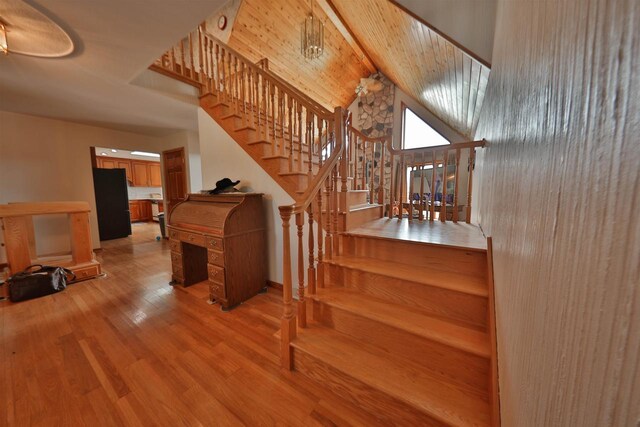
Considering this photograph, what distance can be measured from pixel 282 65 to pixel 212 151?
2.60m

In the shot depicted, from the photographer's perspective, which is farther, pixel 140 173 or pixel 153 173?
pixel 153 173

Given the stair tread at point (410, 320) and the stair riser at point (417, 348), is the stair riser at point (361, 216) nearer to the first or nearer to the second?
the stair tread at point (410, 320)

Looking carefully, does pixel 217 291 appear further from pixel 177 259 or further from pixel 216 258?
pixel 177 259

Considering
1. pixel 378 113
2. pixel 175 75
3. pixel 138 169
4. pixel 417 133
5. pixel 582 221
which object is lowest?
pixel 582 221

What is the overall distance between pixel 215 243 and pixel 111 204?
4.88 metres

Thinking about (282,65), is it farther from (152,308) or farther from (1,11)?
(152,308)

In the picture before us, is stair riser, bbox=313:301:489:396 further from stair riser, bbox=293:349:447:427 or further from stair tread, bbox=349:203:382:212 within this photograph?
stair tread, bbox=349:203:382:212

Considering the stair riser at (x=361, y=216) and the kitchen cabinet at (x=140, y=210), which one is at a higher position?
the stair riser at (x=361, y=216)

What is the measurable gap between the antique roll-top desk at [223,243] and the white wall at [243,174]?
11 cm

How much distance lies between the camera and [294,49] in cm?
442

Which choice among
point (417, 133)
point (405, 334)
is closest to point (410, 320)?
point (405, 334)

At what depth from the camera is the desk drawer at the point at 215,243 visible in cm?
233

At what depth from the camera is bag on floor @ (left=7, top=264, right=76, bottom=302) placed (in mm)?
2414

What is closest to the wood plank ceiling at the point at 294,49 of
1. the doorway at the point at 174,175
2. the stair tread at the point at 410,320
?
the doorway at the point at 174,175
